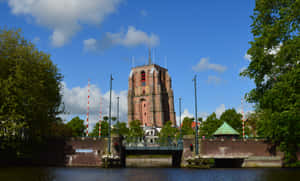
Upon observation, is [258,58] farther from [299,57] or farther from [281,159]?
[281,159]

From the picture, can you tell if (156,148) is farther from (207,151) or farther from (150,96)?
(150,96)

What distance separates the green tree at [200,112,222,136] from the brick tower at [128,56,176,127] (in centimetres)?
4770

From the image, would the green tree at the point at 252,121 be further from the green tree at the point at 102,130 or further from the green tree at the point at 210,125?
the green tree at the point at 102,130

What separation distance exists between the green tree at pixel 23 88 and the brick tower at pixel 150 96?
280ft

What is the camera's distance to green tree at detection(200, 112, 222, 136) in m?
67.6

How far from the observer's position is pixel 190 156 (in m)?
38.1

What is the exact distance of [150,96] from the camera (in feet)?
394

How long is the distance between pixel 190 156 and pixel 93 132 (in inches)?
2287

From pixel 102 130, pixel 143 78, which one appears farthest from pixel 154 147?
pixel 143 78

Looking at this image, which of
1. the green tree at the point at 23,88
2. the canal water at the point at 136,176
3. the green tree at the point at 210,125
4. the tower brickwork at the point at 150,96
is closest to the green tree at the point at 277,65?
the canal water at the point at 136,176

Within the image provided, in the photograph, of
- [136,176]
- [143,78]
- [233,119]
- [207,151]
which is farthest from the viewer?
[143,78]

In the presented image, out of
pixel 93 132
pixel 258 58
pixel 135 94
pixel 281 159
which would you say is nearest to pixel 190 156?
pixel 281 159

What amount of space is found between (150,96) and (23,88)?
90.1 metres

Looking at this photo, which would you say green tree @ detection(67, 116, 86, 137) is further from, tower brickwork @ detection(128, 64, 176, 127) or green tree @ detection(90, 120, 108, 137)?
tower brickwork @ detection(128, 64, 176, 127)
